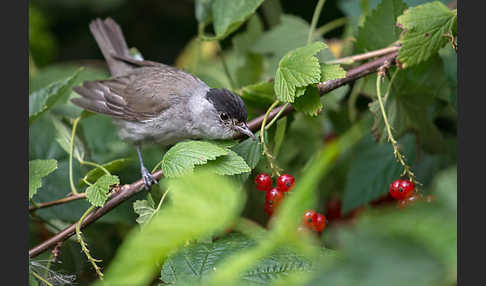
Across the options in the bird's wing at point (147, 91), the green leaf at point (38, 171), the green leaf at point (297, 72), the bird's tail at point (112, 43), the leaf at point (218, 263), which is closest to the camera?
the leaf at point (218, 263)

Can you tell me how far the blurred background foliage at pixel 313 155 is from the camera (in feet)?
2.37

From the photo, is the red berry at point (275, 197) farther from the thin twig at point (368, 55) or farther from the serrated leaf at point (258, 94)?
the thin twig at point (368, 55)

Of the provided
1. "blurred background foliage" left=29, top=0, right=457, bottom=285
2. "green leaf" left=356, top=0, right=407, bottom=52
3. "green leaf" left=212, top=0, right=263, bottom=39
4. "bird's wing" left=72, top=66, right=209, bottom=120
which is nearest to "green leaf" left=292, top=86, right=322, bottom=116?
"blurred background foliage" left=29, top=0, right=457, bottom=285

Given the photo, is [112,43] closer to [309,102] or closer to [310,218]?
[309,102]

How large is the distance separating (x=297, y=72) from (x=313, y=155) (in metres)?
0.72

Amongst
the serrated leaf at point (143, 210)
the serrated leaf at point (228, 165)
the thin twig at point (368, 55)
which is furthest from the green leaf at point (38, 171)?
the thin twig at point (368, 55)

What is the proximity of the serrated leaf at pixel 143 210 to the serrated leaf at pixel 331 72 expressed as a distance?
0.78 m

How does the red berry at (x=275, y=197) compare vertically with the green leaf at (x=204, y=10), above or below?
below

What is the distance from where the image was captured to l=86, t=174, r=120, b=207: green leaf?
1.68 meters

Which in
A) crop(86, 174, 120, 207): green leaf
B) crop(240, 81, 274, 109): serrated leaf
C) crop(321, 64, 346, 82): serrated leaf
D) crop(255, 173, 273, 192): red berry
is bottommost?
crop(86, 174, 120, 207): green leaf

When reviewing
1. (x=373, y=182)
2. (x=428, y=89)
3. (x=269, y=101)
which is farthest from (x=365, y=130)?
(x=269, y=101)

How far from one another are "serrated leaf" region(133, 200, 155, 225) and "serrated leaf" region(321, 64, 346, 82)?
0.78 meters

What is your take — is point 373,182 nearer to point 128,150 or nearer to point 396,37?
point 396,37

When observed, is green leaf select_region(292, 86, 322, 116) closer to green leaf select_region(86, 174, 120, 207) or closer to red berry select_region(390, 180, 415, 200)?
red berry select_region(390, 180, 415, 200)
